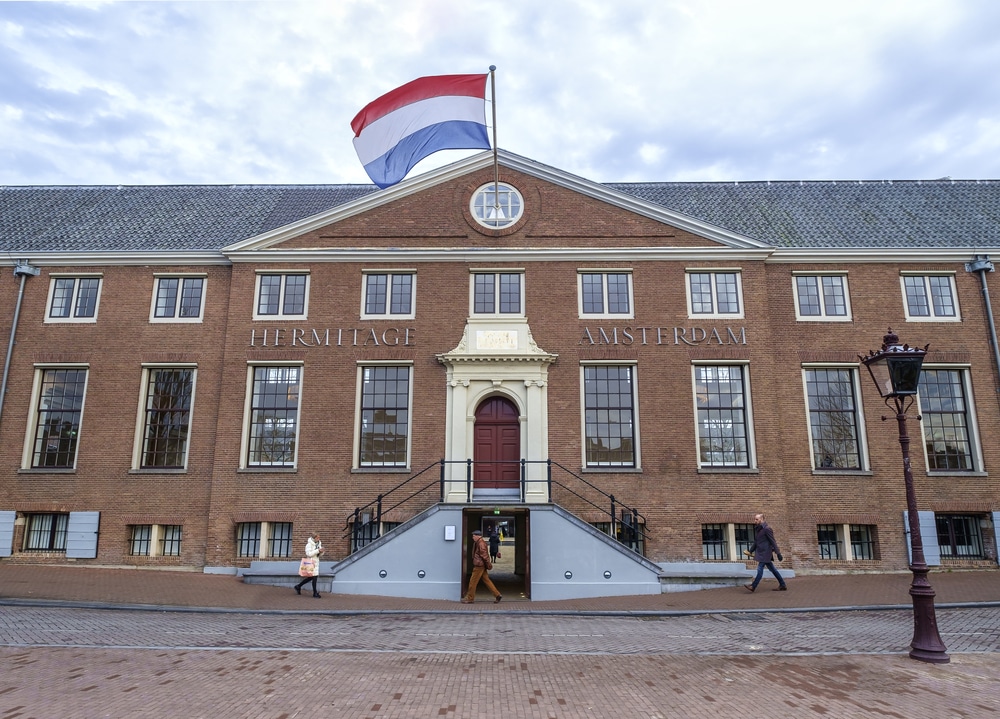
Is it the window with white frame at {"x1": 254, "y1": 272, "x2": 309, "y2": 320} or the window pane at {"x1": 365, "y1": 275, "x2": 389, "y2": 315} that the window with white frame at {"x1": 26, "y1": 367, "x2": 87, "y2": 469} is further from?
the window pane at {"x1": 365, "y1": 275, "x2": 389, "y2": 315}

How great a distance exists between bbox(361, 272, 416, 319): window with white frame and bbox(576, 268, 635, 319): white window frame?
4.94 m

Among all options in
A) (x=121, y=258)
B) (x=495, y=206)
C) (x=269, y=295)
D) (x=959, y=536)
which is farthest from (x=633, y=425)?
(x=121, y=258)

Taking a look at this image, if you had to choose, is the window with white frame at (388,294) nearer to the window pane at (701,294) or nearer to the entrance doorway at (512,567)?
the entrance doorway at (512,567)

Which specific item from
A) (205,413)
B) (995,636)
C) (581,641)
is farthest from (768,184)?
(205,413)

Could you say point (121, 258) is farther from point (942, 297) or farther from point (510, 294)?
point (942, 297)

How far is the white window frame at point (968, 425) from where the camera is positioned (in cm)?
1770

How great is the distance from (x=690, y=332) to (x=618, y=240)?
137 inches

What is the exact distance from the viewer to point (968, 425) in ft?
59.5

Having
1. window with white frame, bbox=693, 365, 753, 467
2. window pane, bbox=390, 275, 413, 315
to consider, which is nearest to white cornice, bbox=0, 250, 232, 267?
window pane, bbox=390, 275, 413, 315

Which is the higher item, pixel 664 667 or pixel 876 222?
pixel 876 222

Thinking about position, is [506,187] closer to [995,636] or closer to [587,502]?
[587,502]

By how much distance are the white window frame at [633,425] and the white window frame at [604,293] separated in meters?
1.43

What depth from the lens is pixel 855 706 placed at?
6922mm

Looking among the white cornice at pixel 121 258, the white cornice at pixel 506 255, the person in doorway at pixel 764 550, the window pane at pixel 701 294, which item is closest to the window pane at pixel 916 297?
the white cornice at pixel 506 255
